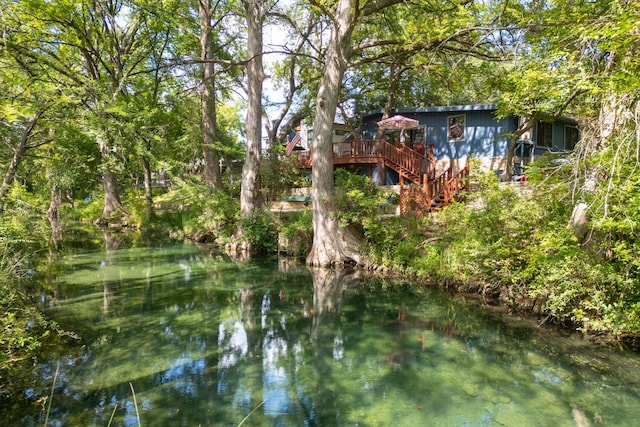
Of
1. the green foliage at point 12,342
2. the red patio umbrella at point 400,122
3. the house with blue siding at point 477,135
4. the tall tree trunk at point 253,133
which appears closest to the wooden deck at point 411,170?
the house with blue siding at point 477,135

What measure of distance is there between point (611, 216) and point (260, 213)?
12.2m

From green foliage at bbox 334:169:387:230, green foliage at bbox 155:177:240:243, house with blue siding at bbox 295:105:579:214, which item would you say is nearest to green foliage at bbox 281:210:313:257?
green foliage at bbox 334:169:387:230

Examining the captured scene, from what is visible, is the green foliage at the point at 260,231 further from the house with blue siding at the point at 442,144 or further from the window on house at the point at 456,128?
the window on house at the point at 456,128

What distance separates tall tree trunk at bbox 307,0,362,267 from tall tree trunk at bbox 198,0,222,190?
7.43m

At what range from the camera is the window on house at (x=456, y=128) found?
20.1 metres

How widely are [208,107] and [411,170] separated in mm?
10410

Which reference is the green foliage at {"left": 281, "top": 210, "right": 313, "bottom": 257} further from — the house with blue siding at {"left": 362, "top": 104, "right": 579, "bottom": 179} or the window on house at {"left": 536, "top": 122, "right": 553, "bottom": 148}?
the window on house at {"left": 536, "top": 122, "right": 553, "bottom": 148}

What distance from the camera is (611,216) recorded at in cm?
592

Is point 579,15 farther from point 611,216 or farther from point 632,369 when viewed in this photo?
point 632,369

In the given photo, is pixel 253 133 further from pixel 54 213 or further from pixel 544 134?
pixel 544 134

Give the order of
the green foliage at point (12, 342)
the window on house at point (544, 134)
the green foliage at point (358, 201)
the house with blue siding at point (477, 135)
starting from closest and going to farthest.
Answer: the green foliage at point (12, 342) < the green foliage at point (358, 201) < the house with blue siding at point (477, 135) < the window on house at point (544, 134)

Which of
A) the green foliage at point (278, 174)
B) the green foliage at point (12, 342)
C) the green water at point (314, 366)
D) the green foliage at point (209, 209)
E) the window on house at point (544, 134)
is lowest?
the green water at point (314, 366)

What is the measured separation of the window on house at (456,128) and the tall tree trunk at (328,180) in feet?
32.3

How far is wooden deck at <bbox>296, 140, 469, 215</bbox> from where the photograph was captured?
13953 mm
